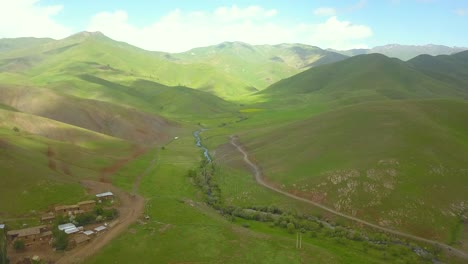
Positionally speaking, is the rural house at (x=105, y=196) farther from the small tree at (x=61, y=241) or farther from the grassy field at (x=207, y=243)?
the small tree at (x=61, y=241)

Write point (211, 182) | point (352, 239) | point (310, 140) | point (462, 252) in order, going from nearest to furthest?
point (462, 252)
point (352, 239)
point (211, 182)
point (310, 140)

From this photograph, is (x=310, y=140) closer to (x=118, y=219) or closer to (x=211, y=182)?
(x=211, y=182)

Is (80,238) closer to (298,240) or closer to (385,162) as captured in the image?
(298,240)

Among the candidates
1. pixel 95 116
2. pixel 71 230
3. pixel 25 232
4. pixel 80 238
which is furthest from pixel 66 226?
pixel 95 116

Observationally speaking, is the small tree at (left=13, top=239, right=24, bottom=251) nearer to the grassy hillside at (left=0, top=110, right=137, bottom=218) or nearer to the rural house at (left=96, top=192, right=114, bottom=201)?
the grassy hillside at (left=0, top=110, right=137, bottom=218)

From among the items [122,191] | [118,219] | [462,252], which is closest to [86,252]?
[118,219]
